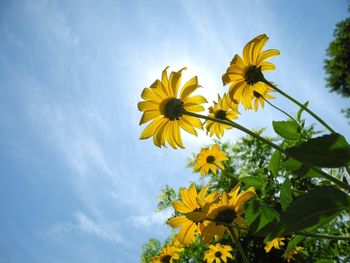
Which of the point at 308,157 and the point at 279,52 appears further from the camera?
the point at 279,52

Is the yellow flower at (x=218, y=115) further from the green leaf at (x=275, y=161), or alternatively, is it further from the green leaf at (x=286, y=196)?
the green leaf at (x=286, y=196)

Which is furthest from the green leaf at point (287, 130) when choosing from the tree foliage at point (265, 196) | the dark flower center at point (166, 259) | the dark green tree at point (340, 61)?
the dark green tree at point (340, 61)

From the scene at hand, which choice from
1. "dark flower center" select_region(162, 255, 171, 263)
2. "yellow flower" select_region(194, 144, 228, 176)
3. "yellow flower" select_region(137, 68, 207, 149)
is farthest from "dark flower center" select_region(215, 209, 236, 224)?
"dark flower center" select_region(162, 255, 171, 263)

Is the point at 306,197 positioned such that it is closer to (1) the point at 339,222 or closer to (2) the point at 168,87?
(2) the point at 168,87

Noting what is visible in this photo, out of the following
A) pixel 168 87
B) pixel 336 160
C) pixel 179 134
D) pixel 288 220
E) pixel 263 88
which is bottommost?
pixel 288 220

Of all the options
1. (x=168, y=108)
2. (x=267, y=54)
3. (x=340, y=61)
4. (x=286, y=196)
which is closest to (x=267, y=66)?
(x=267, y=54)

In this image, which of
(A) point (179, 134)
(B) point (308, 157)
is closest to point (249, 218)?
(B) point (308, 157)

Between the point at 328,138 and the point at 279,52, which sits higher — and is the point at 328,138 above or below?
below
